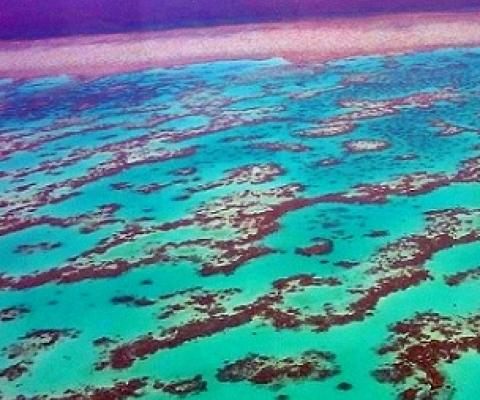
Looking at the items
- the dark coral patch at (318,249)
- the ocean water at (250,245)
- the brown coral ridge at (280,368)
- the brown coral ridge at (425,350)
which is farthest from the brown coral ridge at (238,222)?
the brown coral ridge at (425,350)

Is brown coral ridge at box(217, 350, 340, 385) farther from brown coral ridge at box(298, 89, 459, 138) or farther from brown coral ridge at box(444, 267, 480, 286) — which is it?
brown coral ridge at box(298, 89, 459, 138)

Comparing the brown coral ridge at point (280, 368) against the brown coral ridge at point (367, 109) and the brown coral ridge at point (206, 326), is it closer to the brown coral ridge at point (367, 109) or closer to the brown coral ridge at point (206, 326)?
the brown coral ridge at point (206, 326)

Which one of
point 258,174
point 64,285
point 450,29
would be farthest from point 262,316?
point 450,29

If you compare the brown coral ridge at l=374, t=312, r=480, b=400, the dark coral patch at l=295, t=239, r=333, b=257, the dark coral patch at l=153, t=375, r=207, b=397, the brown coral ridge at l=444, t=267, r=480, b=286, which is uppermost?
the dark coral patch at l=295, t=239, r=333, b=257

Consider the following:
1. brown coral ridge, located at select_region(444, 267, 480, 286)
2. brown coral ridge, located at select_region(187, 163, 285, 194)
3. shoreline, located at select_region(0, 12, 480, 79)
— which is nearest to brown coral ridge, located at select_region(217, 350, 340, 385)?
brown coral ridge, located at select_region(444, 267, 480, 286)

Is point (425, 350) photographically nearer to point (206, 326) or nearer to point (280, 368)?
point (280, 368)

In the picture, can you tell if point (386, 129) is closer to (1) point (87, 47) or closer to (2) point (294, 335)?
(2) point (294, 335)
